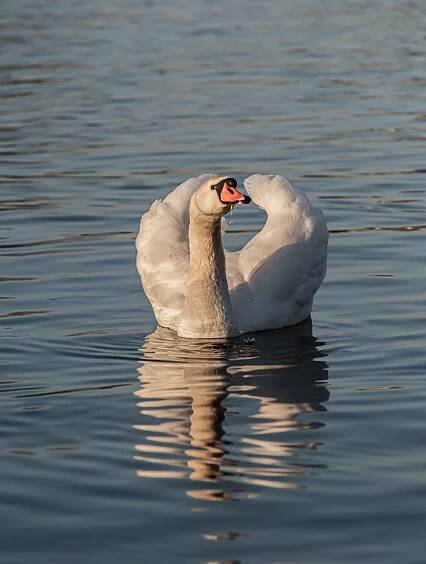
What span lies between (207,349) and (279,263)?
1.00 metres

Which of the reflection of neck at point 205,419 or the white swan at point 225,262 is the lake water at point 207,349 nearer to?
the reflection of neck at point 205,419

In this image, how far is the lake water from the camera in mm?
7438

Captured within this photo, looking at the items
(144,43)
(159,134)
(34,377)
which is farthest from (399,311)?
(144,43)

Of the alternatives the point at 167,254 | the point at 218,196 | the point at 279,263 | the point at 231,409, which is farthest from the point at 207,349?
the point at 231,409

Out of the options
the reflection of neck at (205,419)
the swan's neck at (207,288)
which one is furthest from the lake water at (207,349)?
the swan's neck at (207,288)

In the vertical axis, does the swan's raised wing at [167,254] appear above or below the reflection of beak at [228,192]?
below

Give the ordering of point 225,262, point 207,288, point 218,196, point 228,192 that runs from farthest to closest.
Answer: point 225,262 < point 207,288 < point 218,196 < point 228,192

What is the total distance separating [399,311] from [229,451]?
3.84m

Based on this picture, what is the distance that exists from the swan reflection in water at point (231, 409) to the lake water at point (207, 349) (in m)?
0.02

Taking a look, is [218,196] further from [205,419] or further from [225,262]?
[205,419]

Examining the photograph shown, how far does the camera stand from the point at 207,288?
11.7 m

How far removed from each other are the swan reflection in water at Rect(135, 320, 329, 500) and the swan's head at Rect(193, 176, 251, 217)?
1.04 meters

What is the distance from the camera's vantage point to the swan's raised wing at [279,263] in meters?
11.9

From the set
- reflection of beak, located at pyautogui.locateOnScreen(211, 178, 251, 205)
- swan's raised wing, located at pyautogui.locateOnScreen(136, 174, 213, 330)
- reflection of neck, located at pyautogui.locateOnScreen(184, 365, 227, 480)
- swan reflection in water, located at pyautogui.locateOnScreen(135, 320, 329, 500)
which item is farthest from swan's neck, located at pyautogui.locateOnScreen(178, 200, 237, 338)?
reflection of neck, located at pyautogui.locateOnScreen(184, 365, 227, 480)
